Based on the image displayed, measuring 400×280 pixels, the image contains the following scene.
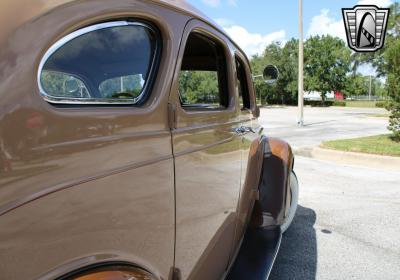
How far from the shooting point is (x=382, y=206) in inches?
204

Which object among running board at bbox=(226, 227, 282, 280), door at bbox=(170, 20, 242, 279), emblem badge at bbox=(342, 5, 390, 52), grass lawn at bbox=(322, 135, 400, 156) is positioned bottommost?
grass lawn at bbox=(322, 135, 400, 156)

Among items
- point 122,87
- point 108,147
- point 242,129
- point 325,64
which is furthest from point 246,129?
point 325,64

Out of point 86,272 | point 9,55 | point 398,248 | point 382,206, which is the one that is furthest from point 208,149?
point 382,206

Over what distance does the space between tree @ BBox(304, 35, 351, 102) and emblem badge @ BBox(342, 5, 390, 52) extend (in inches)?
1463

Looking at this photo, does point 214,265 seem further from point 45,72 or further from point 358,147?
point 358,147

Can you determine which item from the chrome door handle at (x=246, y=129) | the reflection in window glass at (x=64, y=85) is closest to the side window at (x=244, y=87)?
the chrome door handle at (x=246, y=129)

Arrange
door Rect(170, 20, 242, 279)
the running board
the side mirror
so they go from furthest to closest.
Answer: the side mirror → the running board → door Rect(170, 20, 242, 279)

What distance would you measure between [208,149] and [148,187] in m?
0.63

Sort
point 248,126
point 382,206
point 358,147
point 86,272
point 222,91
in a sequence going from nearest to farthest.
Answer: point 86,272 → point 222,91 → point 248,126 → point 382,206 → point 358,147

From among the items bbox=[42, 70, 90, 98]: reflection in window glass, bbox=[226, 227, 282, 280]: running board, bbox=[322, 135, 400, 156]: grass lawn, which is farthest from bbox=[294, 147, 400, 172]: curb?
bbox=[42, 70, 90, 98]: reflection in window glass

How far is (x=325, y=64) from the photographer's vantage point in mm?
53250

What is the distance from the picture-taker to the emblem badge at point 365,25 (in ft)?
48.9

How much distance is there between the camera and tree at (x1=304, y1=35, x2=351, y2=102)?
5325 centimetres

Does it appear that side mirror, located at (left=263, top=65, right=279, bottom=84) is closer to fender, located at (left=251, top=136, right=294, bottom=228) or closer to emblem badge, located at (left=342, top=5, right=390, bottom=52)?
fender, located at (left=251, top=136, right=294, bottom=228)
